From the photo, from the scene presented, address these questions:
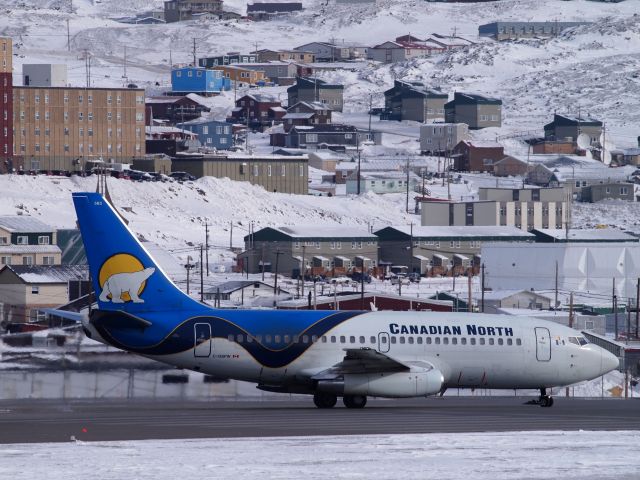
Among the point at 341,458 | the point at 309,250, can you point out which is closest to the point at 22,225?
the point at 309,250

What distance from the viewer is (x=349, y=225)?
151m

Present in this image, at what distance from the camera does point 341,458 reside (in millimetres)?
36375

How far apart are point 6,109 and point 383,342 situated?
4410 inches

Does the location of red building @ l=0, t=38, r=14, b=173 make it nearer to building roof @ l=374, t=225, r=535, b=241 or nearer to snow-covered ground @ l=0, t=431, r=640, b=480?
building roof @ l=374, t=225, r=535, b=241

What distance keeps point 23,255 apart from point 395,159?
3468 inches

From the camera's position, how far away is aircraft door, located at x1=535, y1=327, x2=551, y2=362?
5253cm

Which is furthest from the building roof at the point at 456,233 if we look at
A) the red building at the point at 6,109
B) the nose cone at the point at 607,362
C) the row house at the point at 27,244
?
the nose cone at the point at 607,362

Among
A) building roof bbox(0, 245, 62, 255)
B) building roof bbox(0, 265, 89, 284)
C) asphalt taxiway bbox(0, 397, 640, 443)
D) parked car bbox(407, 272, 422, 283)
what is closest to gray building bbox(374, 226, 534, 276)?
parked car bbox(407, 272, 422, 283)

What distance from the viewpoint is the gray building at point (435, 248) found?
134125mm

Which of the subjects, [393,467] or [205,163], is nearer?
[393,467]

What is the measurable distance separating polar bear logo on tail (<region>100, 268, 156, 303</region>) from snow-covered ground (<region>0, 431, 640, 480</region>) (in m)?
10.9

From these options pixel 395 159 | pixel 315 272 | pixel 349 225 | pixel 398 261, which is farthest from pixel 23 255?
pixel 395 159

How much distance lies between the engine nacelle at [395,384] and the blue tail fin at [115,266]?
18.2 ft

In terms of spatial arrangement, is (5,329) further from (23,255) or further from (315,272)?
(315,272)
